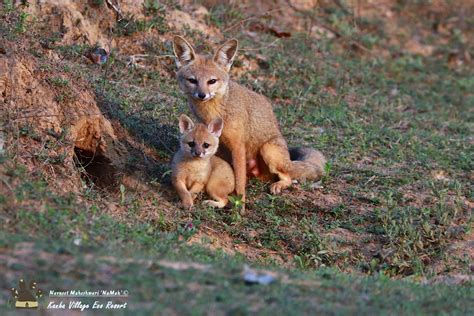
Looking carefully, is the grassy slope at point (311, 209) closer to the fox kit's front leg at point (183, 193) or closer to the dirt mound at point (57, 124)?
the fox kit's front leg at point (183, 193)

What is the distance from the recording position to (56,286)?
543 centimetres

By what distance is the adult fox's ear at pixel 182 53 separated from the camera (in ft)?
29.4

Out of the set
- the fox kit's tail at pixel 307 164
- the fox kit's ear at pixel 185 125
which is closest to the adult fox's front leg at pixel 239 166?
the fox kit's ear at pixel 185 125

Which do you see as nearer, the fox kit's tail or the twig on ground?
the fox kit's tail

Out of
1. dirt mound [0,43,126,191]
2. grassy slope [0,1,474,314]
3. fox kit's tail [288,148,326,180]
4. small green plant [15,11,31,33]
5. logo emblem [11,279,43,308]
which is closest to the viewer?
logo emblem [11,279,43,308]

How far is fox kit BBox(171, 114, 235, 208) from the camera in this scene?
8.49 meters

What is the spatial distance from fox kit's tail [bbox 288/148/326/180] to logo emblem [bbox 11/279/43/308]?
457cm

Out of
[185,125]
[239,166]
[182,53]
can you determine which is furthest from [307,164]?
[182,53]

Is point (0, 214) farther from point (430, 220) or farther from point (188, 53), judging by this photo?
point (430, 220)

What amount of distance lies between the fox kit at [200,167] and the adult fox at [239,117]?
7.0 inches

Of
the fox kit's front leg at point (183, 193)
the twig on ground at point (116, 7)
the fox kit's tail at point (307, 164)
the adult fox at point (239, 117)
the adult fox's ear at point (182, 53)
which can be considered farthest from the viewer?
the twig on ground at point (116, 7)

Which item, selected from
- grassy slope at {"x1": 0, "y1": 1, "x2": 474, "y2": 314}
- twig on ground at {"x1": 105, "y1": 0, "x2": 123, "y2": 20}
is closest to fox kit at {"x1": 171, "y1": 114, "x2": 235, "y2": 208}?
grassy slope at {"x1": 0, "y1": 1, "x2": 474, "y2": 314}

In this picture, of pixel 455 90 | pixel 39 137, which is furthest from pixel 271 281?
pixel 455 90

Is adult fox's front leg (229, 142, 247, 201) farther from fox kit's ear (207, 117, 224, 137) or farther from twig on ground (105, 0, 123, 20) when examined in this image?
twig on ground (105, 0, 123, 20)
